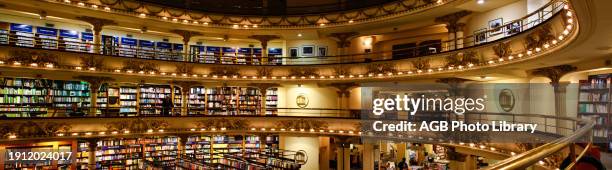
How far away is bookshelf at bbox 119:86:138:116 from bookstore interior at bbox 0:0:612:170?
0.04 metres

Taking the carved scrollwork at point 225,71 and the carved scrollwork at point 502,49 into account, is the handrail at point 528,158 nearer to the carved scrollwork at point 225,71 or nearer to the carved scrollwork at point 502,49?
the carved scrollwork at point 502,49

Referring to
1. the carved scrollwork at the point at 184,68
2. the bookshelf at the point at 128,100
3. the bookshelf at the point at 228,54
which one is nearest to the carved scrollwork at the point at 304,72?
the bookshelf at the point at 228,54

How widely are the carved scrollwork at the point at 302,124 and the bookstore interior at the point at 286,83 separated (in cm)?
9

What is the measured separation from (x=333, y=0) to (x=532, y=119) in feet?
31.9

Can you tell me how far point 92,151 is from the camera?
14.1 metres

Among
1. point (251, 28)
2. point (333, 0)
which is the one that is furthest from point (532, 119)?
point (251, 28)

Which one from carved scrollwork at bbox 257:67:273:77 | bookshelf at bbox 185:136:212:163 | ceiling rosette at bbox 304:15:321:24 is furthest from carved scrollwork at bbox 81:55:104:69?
ceiling rosette at bbox 304:15:321:24

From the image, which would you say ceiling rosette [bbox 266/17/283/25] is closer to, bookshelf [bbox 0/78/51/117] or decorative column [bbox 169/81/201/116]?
decorative column [bbox 169/81/201/116]

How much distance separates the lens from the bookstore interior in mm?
11289

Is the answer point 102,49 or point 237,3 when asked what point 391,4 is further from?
point 102,49

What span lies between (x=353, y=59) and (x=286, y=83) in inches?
131

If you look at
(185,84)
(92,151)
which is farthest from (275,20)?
(92,151)

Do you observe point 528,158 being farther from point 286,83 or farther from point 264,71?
point 286,83

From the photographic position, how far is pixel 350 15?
56.8ft
